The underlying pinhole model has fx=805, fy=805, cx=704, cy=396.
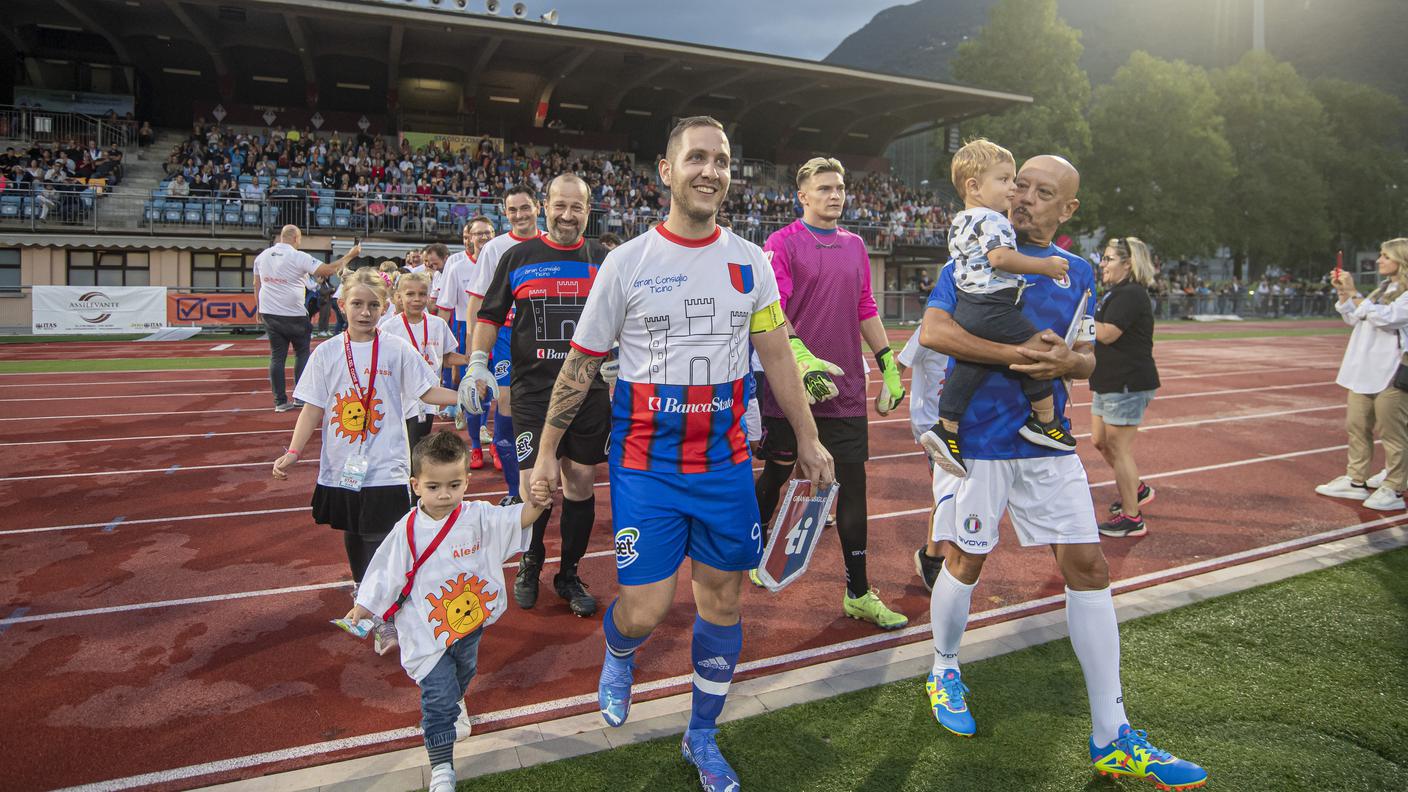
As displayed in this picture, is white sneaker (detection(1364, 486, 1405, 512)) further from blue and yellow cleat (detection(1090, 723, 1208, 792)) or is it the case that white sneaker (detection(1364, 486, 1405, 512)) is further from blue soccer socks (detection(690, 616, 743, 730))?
blue soccer socks (detection(690, 616, 743, 730))

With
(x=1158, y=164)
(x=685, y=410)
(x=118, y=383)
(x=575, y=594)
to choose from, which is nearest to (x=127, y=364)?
(x=118, y=383)

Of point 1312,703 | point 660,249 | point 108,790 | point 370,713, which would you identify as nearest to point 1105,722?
point 1312,703

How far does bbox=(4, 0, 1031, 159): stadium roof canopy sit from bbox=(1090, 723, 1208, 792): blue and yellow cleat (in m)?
29.5

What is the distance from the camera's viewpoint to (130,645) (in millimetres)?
4371

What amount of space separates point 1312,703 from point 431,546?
3945 mm

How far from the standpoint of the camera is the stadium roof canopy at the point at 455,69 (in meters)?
28.0

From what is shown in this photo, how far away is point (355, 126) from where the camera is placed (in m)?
35.0

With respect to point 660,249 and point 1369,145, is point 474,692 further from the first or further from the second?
point 1369,145

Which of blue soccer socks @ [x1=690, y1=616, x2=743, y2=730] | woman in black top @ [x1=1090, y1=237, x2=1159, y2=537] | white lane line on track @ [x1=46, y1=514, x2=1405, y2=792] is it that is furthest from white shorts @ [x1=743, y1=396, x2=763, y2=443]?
woman in black top @ [x1=1090, y1=237, x2=1159, y2=537]

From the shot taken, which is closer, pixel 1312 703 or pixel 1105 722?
pixel 1105 722

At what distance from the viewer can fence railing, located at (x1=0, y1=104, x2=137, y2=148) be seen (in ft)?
88.0

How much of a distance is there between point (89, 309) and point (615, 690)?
24.0m

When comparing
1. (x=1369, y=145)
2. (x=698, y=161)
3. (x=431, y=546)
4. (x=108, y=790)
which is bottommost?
(x=108, y=790)

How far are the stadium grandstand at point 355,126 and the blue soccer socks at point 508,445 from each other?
2062 cm
